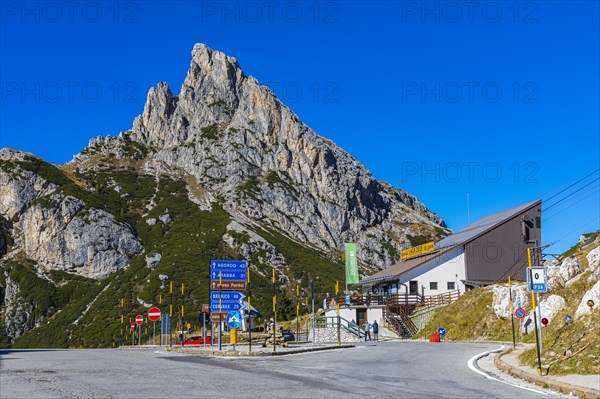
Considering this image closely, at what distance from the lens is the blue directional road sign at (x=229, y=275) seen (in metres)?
36.1

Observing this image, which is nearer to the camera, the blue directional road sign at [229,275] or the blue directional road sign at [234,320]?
the blue directional road sign at [234,320]

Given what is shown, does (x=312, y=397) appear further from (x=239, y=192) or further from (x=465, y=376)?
(x=239, y=192)

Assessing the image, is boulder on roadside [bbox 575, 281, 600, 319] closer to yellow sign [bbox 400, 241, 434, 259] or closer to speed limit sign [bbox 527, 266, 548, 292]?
speed limit sign [bbox 527, 266, 548, 292]

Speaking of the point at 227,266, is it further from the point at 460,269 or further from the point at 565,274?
the point at 460,269

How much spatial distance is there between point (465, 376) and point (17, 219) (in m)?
164

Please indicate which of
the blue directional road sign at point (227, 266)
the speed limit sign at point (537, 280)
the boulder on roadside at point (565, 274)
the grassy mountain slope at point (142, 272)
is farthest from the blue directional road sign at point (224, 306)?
the grassy mountain slope at point (142, 272)

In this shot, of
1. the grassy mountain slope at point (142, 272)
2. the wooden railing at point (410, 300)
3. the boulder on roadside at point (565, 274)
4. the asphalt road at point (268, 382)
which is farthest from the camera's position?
the grassy mountain slope at point (142, 272)

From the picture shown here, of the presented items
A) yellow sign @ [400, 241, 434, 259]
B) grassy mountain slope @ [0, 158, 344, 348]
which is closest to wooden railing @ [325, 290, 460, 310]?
yellow sign @ [400, 241, 434, 259]

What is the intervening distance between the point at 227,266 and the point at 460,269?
3390 centimetres

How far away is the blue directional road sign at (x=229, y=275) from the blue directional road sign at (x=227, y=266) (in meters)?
0.18

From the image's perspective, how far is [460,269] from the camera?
63.1 meters

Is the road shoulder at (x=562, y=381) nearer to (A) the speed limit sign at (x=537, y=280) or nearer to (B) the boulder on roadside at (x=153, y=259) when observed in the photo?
(A) the speed limit sign at (x=537, y=280)

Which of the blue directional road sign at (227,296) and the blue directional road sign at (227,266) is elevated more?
the blue directional road sign at (227,266)

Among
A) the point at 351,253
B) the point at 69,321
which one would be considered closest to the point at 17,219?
the point at 69,321
